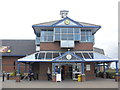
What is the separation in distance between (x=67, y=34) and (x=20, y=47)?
1594 centimetres

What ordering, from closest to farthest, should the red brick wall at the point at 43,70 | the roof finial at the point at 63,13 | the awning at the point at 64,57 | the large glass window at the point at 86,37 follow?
1. the awning at the point at 64,57
2. the red brick wall at the point at 43,70
3. the large glass window at the point at 86,37
4. the roof finial at the point at 63,13

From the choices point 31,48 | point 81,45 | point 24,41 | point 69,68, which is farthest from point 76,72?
point 24,41

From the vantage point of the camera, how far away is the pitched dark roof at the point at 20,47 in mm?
40000

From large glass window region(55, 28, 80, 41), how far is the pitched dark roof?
13278 mm

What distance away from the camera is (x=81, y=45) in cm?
2919

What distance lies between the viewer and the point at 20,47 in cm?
4197

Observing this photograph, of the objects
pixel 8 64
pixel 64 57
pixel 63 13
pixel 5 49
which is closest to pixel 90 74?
pixel 64 57

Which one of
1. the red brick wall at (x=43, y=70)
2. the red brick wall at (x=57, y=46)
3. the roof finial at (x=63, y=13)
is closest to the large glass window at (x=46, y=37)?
the red brick wall at (x=57, y=46)

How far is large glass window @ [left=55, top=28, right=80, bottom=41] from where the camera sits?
1117 inches

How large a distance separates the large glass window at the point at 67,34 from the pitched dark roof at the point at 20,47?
43.6 ft

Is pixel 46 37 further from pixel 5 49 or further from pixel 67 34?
pixel 5 49

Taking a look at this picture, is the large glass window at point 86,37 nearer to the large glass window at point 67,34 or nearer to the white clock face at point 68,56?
the large glass window at point 67,34

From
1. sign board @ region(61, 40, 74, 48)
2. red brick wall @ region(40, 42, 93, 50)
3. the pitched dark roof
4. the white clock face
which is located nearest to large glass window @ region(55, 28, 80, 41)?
sign board @ region(61, 40, 74, 48)

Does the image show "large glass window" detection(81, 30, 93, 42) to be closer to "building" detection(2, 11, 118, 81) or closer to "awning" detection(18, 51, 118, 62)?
"building" detection(2, 11, 118, 81)
